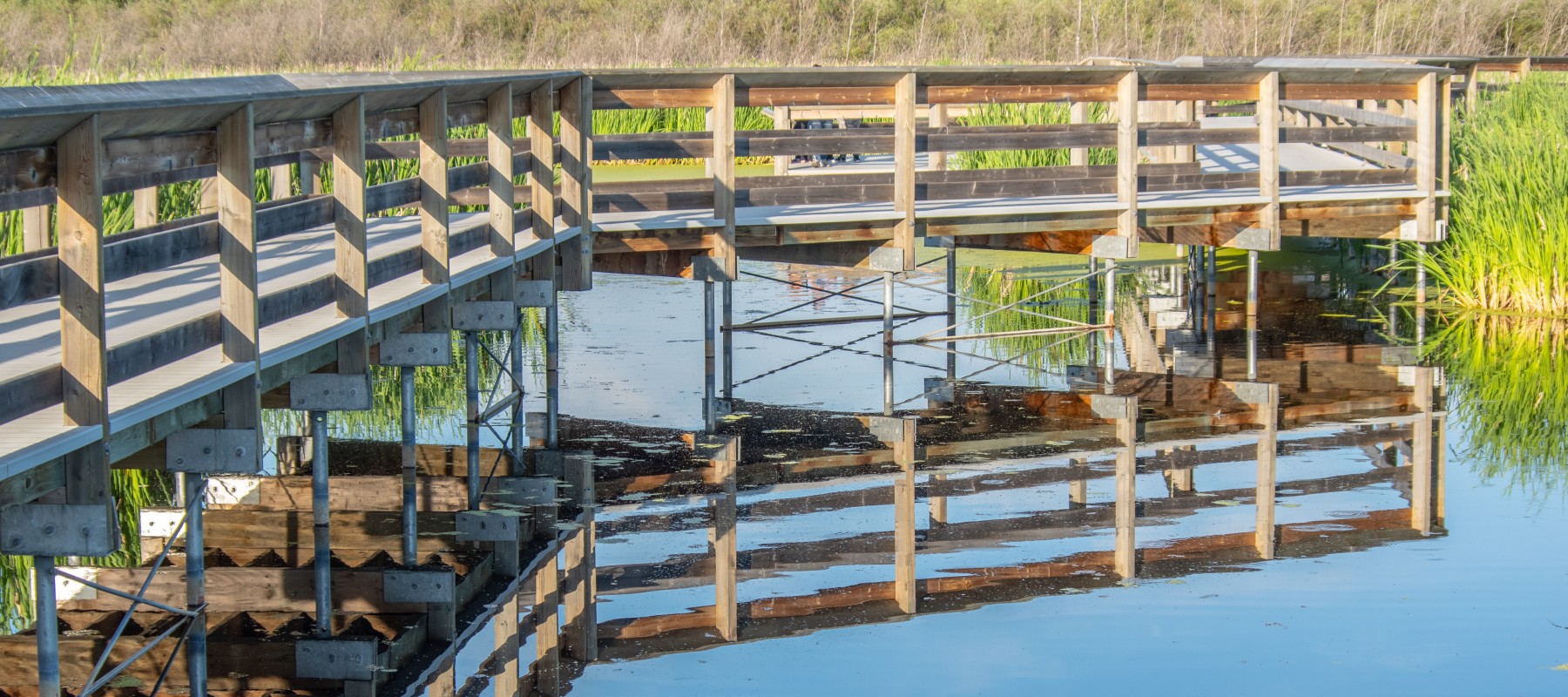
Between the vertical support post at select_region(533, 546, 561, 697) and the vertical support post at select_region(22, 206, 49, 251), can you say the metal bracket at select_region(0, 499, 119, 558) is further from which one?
the vertical support post at select_region(22, 206, 49, 251)

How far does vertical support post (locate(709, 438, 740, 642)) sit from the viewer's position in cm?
674

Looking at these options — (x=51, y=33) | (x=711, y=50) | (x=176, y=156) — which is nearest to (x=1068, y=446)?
(x=176, y=156)

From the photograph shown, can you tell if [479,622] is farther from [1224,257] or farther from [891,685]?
[1224,257]

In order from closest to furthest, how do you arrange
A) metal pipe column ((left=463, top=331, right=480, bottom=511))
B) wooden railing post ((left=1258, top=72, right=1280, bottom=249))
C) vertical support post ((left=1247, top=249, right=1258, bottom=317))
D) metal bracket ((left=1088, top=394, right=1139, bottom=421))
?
metal pipe column ((left=463, top=331, right=480, bottom=511)) → metal bracket ((left=1088, top=394, right=1139, bottom=421)) → wooden railing post ((left=1258, top=72, right=1280, bottom=249)) → vertical support post ((left=1247, top=249, right=1258, bottom=317))

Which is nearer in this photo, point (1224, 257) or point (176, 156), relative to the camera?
point (176, 156)

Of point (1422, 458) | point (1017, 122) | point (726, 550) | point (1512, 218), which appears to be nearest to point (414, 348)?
point (726, 550)

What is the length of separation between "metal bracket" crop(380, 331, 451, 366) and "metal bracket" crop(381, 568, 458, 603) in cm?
142

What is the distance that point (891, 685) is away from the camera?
601 cm

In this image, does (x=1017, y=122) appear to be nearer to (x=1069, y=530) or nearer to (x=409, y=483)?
(x=1069, y=530)

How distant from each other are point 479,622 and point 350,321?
1.19 m

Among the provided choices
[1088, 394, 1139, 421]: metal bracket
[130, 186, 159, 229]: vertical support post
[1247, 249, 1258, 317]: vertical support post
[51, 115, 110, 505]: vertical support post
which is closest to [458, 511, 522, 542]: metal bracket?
[130, 186, 159, 229]: vertical support post

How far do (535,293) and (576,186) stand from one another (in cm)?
102

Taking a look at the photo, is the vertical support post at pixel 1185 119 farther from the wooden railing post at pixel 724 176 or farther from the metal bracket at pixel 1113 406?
the wooden railing post at pixel 724 176

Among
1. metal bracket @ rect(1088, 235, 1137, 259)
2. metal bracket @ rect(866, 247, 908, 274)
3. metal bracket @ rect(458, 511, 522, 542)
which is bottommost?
metal bracket @ rect(458, 511, 522, 542)
